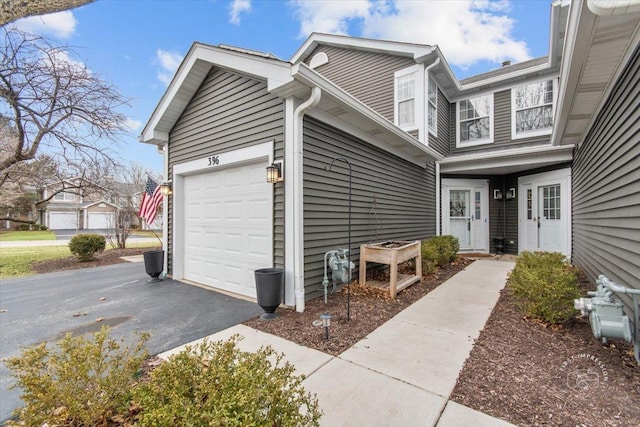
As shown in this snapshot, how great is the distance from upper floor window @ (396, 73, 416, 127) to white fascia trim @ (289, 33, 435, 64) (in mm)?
568

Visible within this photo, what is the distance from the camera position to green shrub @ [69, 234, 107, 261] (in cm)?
800

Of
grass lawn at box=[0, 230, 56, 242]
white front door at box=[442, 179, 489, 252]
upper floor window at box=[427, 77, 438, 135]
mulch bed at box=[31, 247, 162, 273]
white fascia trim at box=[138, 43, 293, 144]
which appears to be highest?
upper floor window at box=[427, 77, 438, 135]

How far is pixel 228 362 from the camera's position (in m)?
1.46

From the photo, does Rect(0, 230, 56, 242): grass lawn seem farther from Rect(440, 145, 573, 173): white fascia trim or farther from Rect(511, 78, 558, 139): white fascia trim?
Rect(511, 78, 558, 139): white fascia trim

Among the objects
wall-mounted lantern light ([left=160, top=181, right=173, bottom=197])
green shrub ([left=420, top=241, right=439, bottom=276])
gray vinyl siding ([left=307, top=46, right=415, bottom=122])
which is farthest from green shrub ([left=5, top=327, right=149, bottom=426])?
gray vinyl siding ([left=307, top=46, right=415, bottom=122])

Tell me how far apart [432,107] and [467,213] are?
11.7 ft

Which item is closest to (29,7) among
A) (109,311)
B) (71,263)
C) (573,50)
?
(109,311)

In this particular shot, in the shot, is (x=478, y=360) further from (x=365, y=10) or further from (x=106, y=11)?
(x=365, y=10)

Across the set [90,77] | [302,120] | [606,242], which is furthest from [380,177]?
[90,77]

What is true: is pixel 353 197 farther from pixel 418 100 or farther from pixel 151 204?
pixel 151 204

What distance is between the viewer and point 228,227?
494cm

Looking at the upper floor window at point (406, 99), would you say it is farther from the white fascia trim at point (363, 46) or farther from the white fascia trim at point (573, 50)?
the white fascia trim at point (573, 50)

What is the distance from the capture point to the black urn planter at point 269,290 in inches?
141

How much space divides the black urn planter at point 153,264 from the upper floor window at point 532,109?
392 inches
